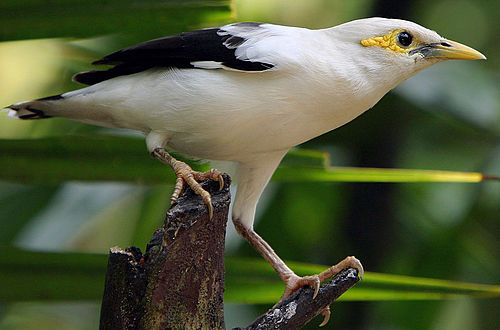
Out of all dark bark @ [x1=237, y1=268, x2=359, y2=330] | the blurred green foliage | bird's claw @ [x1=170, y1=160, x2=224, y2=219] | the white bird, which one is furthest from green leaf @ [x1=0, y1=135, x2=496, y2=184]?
the blurred green foliage

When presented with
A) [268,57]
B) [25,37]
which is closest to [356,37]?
[268,57]

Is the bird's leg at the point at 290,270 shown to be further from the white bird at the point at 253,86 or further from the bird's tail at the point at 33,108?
the bird's tail at the point at 33,108

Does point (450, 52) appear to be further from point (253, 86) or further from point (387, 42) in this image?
point (253, 86)

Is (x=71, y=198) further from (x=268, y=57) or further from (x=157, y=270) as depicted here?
(x=157, y=270)

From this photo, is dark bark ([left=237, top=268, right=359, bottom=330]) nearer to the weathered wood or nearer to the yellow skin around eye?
the weathered wood

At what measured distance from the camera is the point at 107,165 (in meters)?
1.95

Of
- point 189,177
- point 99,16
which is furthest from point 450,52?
point 99,16

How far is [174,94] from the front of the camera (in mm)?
1926

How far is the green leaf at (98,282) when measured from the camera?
177 centimetres

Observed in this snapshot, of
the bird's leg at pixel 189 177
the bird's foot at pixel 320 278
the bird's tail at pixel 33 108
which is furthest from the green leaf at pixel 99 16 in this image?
the bird's foot at pixel 320 278

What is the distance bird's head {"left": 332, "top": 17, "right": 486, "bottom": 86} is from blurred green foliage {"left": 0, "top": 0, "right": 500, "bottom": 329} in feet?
5.17

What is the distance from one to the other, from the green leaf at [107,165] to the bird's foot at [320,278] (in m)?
0.25

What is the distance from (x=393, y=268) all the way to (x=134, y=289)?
2.86m

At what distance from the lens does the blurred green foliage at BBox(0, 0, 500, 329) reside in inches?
143
